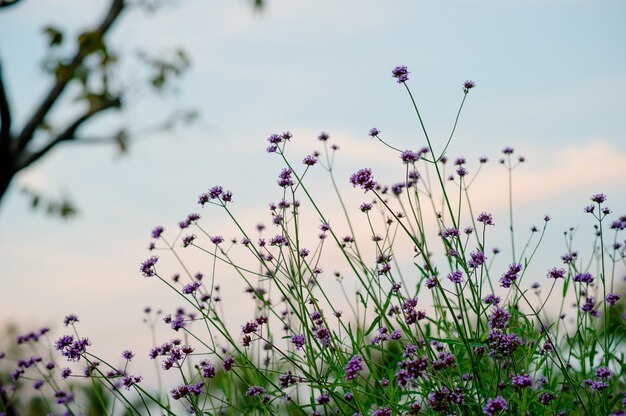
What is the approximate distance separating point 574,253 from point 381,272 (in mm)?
1466

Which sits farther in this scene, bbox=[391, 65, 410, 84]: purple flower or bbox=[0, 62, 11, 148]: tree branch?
bbox=[0, 62, 11, 148]: tree branch

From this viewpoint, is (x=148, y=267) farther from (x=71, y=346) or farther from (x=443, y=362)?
(x=443, y=362)

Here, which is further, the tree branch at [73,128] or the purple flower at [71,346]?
the tree branch at [73,128]

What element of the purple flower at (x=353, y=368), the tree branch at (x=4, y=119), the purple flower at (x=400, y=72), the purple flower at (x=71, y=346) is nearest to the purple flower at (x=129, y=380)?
the purple flower at (x=71, y=346)

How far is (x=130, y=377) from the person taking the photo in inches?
112

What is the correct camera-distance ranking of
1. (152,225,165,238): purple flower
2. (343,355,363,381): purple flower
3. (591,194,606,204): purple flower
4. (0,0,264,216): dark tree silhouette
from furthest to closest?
(0,0,264,216): dark tree silhouette, (152,225,165,238): purple flower, (591,194,606,204): purple flower, (343,355,363,381): purple flower

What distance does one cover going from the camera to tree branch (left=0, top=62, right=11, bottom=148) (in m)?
8.89

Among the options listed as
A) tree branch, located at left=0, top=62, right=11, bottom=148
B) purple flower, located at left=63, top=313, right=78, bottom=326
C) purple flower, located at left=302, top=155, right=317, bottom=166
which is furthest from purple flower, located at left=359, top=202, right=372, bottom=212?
tree branch, located at left=0, top=62, right=11, bottom=148

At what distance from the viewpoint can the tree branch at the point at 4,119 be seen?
8891mm

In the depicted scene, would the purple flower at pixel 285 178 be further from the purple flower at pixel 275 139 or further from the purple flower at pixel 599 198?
the purple flower at pixel 599 198

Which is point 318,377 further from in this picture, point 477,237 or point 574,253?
point 574,253

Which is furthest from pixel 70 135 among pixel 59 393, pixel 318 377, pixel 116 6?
pixel 318 377

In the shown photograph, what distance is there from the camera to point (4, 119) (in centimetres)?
920

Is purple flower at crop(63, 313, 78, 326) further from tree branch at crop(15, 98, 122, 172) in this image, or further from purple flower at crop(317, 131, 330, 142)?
tree branch at crop(15, 98, 122, 172)
